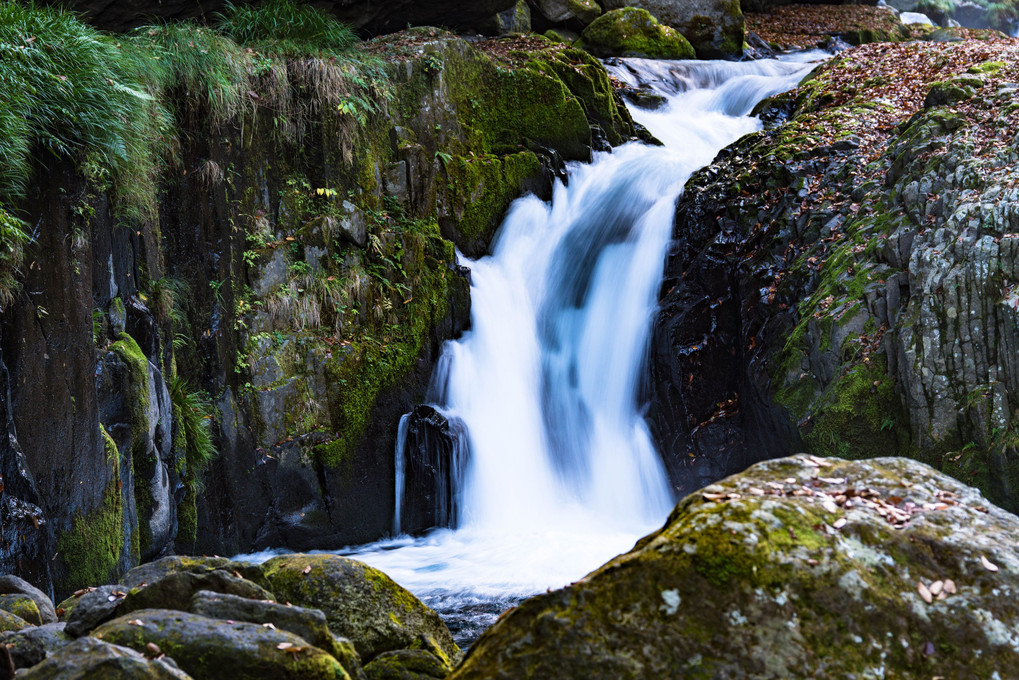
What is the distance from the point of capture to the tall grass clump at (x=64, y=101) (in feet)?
16.2

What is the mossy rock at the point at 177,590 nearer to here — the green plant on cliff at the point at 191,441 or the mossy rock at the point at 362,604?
the mossy rock at the point at 362,604

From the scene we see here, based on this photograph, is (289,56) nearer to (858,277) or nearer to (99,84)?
(99,84)

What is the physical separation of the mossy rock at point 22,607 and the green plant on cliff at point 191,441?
2.96 m

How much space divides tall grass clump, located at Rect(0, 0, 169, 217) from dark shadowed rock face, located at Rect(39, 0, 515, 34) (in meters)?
2.29

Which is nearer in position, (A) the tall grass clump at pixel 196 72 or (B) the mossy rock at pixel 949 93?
(A) the tall grass clump at pixel 196 72

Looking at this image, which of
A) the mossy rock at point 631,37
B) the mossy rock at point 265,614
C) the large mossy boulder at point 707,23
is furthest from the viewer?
the large mossy boulder at point 707,23

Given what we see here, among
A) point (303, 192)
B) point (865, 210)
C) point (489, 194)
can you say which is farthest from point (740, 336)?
point (303, 192)

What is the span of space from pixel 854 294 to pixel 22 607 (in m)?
6.54

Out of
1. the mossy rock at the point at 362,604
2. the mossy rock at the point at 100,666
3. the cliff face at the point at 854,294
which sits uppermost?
the cliff face at the point at 854,294

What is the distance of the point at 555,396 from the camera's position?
26.9 feet

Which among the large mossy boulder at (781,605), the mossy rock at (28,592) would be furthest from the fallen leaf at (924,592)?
the mossy rock at (28,592)

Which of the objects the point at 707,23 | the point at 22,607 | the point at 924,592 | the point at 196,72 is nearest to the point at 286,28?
the point at 196,72

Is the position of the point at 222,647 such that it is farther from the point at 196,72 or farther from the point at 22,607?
the point at 196,72

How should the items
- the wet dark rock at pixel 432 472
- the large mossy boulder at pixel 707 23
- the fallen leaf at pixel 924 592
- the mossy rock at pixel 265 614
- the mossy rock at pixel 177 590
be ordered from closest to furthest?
the fallen leaf at pixel 924 592
the mossy rock at pixel 265 614
the mossy rock at pixel 177 590
the wet dark rock at pixel 432 472
the large mossy boulder at pixel 707 23
